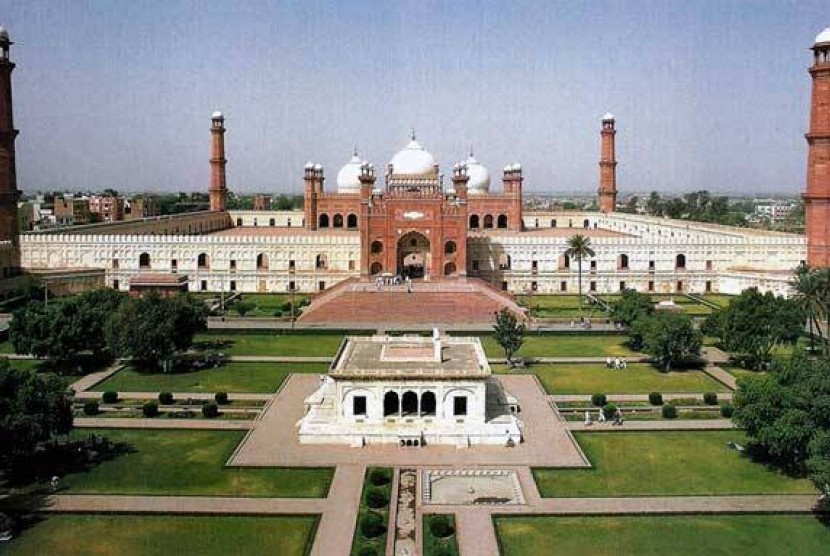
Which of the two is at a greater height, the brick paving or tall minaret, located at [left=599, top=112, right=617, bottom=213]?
tall minaret, located at [left=599, top=112, right=617, bottom=213]

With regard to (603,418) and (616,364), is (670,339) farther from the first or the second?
(603,418)

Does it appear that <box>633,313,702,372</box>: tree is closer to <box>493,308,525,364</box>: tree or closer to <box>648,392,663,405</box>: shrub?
<box>648,392,663,405</box>: shrub

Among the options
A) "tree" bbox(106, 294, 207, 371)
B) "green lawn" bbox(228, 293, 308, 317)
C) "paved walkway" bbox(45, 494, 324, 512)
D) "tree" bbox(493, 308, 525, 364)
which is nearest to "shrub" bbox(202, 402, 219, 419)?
"tree" bbox(106, 294, 207, 371)

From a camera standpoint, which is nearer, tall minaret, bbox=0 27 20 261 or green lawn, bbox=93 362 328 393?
green lawn, bbox=93 362 328 393

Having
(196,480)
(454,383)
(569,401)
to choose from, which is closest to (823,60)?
(569,401)

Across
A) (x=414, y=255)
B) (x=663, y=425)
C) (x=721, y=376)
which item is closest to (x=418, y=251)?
(x=414, y=255)

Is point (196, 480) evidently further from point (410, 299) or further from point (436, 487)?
point (410, 299)

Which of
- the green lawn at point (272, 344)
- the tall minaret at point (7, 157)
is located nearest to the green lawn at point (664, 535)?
the green lawn at point (272, 344)
